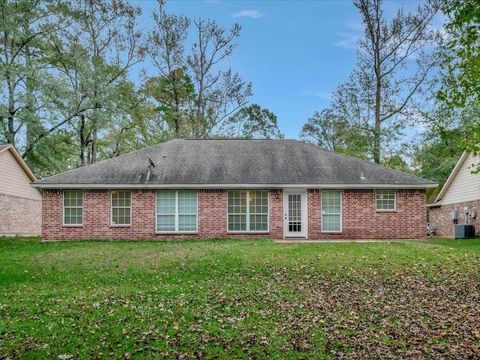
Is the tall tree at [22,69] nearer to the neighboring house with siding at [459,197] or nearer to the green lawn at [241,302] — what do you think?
the green lawn at [241,302]

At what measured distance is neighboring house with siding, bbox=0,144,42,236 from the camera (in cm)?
2631

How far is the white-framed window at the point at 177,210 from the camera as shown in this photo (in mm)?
20297

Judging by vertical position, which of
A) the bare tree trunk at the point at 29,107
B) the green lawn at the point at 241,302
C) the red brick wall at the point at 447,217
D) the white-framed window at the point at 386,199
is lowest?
the green lawn at the point at 241,302

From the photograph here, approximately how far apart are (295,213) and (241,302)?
452 inches

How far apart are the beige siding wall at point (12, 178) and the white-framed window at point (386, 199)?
1867 centimetres

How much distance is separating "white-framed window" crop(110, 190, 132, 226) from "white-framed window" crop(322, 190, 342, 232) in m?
8.54

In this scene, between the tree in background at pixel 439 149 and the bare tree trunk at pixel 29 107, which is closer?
the bare tree trunk at pixel 29 107

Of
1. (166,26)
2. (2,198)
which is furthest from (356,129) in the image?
(2,198)

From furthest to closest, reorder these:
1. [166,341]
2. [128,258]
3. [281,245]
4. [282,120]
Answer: [282,120], [281,245], [128,258], [166,341]

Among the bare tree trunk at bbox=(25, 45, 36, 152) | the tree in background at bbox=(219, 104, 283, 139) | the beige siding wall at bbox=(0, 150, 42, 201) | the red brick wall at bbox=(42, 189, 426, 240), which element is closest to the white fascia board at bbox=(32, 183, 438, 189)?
the red brick wall at bbox=(42, 189, 426, 240)

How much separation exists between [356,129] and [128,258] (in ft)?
73.7

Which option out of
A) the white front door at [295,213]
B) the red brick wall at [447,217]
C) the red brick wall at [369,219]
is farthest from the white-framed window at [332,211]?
the red brick wall at [447,217]

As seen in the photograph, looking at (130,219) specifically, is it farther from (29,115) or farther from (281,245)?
(29,115)

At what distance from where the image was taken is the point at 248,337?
7.13 metres
